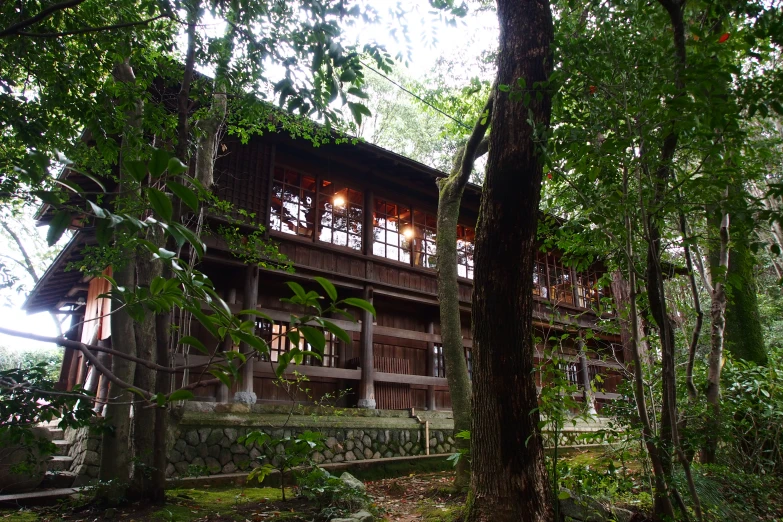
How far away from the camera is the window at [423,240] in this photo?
484 inches

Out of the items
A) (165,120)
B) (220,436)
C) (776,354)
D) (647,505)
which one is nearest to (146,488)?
(220,436)

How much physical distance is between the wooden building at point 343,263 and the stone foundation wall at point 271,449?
35.1 inches

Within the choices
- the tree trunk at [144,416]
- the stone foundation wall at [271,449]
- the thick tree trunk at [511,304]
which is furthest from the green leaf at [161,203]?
the stone foundation wall at [271,449]

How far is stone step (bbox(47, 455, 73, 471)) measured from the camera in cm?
707

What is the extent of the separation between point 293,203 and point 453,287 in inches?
184

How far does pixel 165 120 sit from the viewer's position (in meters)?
4.41

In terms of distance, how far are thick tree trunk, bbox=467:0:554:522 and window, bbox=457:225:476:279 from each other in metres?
9.46

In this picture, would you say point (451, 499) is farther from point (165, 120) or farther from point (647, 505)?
point (165, 120)

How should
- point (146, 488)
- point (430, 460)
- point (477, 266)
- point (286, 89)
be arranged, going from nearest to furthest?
point (286, 89)
point (477, 266)
point (146, 488)
point (430, 460)

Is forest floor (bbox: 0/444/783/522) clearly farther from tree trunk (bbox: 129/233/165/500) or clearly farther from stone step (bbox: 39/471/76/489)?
stone step (bbox: 39/471/76/489)

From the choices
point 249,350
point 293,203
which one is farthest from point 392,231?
point 249,350

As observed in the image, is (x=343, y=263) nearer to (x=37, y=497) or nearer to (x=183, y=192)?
(x=37, y=497)

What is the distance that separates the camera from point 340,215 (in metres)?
11.0

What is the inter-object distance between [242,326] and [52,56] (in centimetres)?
338
